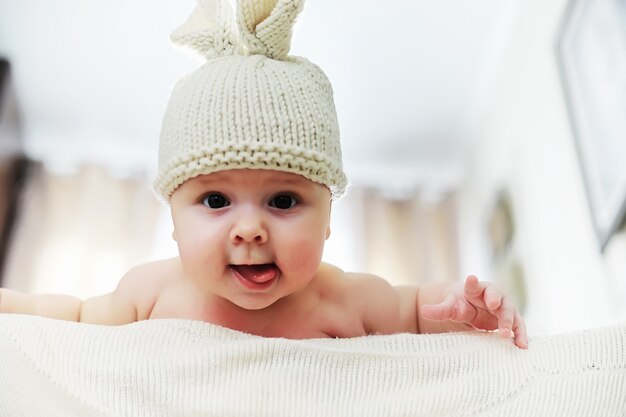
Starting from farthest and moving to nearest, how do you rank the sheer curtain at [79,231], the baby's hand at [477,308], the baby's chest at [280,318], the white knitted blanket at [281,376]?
the sheer curtain at [79,231], the baby's chest at [280,318], the baby's hand at [477,308], the white knitted blanket at [281,376]

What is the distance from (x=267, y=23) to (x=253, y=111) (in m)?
0.15

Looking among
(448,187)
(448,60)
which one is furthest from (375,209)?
(448,60)

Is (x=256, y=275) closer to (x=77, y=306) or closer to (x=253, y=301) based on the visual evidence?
(x=253, y=301)

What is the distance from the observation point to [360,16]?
228cm

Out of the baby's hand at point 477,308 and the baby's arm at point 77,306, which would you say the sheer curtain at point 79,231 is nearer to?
the baby's arm at point 77,306

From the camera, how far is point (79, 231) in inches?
A: 112

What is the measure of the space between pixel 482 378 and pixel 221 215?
30 cm

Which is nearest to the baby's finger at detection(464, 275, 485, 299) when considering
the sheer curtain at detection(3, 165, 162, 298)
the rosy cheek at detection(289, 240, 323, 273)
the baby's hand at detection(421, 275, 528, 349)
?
the baby's hand at detection(421, 275, 528, 349)

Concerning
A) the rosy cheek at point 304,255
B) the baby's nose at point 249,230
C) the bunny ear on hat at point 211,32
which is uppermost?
the bunny ear on hat at point 211,32

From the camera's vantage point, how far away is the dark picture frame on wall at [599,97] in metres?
1.40

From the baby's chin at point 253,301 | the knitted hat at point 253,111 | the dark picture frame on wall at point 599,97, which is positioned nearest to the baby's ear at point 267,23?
the knitted hat at point 253,111

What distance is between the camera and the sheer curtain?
2.74m

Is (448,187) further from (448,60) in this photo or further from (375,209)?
(448,60)

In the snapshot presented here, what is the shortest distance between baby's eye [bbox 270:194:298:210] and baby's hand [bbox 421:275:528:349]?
0.59 feet
